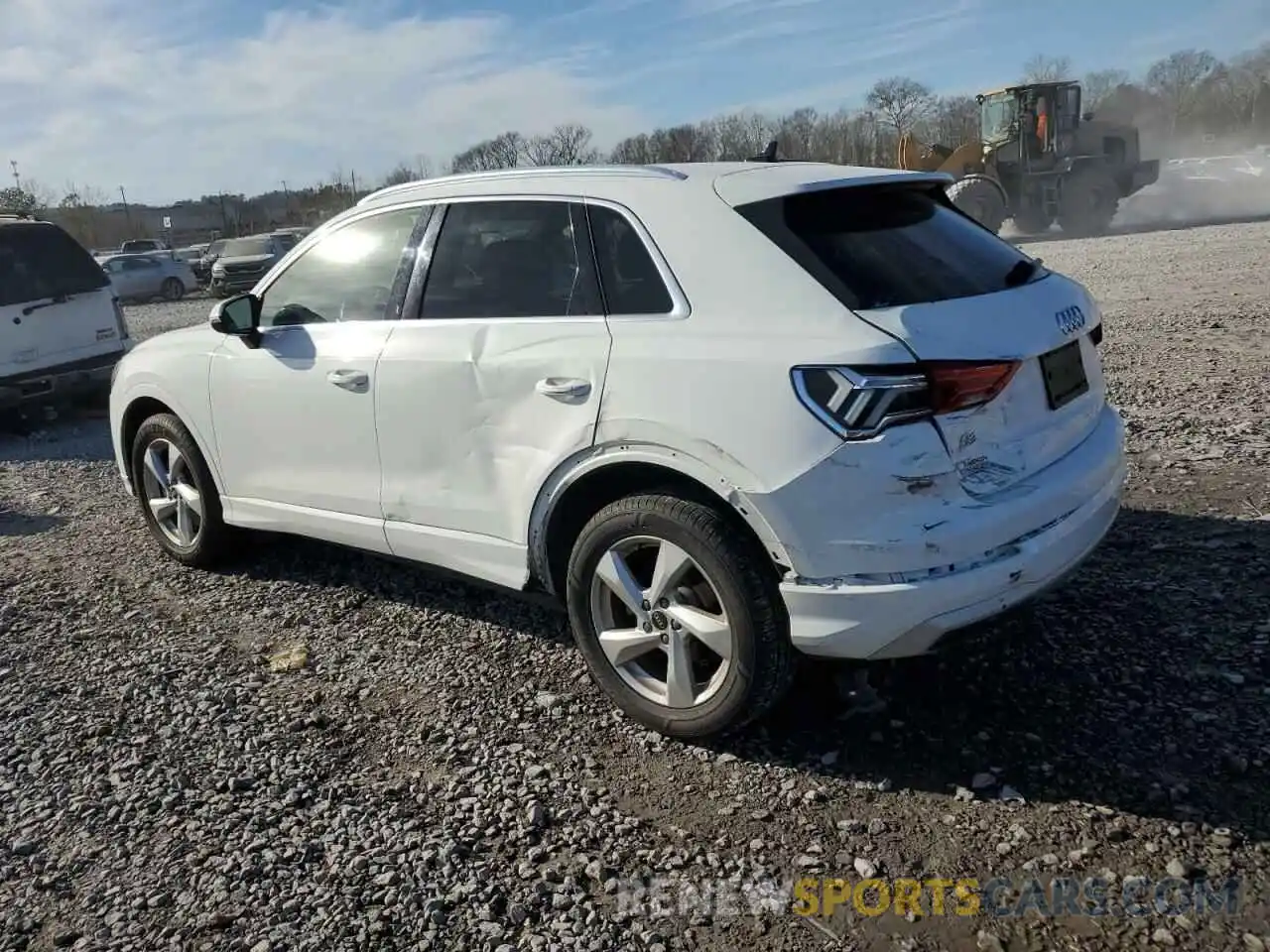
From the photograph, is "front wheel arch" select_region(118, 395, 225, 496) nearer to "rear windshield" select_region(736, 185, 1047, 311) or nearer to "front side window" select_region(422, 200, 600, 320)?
"front side window" select_region(422, 200, 600, 320)

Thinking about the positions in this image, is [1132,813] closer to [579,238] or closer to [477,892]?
[477,892]

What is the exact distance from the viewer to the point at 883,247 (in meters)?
3.23

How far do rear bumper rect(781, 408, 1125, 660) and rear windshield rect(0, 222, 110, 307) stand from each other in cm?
858

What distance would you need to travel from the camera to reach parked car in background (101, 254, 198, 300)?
95.7 ft

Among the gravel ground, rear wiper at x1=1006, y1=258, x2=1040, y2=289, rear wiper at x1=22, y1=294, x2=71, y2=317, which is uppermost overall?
rear wiper at x1=22, y1=294, x2=71, y2=317

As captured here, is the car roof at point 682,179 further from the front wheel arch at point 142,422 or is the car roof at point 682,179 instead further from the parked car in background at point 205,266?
the parked car in background at point 205,266

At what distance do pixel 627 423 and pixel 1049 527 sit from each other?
131 centimetres

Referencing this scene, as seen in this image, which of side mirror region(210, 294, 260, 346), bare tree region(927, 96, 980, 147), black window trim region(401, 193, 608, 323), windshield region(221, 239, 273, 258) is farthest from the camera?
bare tree region(927, 96, 980, 147)

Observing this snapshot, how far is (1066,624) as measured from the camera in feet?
12.9

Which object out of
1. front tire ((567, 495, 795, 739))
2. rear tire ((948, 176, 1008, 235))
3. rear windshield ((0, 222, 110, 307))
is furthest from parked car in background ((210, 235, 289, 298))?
front tire ((567, 495, 795, 739))

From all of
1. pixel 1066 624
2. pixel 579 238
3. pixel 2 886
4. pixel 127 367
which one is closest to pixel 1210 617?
pixel 1066 624

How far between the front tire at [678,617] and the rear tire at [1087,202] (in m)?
24.1

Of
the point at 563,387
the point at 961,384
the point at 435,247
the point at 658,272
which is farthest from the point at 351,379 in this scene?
the point at 961,384

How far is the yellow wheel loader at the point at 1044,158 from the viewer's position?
2366 cm
